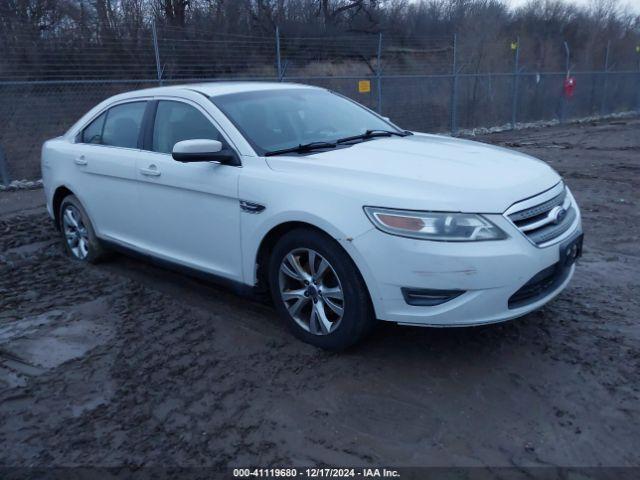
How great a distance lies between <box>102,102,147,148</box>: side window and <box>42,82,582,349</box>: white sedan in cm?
2

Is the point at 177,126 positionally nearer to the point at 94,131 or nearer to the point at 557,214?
the point at 94,131

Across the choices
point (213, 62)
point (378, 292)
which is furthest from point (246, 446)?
point (213, 62)

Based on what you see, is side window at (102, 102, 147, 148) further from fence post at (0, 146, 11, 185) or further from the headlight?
fence post at (0, 146, 11, 185)

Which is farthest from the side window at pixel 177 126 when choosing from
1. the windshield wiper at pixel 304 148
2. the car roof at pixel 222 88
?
the windshield wiper at pixel 304 148

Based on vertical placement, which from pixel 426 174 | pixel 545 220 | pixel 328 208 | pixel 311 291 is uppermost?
pixel 426 174

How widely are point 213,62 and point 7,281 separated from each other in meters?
9.30

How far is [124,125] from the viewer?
Answer: 15.6ft

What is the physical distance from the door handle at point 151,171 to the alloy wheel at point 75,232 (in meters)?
1.33

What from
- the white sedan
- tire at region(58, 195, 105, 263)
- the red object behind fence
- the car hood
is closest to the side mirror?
the white sedan

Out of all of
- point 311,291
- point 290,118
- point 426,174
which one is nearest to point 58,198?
point 290,118

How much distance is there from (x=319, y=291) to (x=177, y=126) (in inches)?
71.6

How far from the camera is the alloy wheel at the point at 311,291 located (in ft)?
10.9

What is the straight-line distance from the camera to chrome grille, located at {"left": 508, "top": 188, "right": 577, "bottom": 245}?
10.2 ft

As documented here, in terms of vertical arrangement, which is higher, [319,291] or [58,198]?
[58,198]
